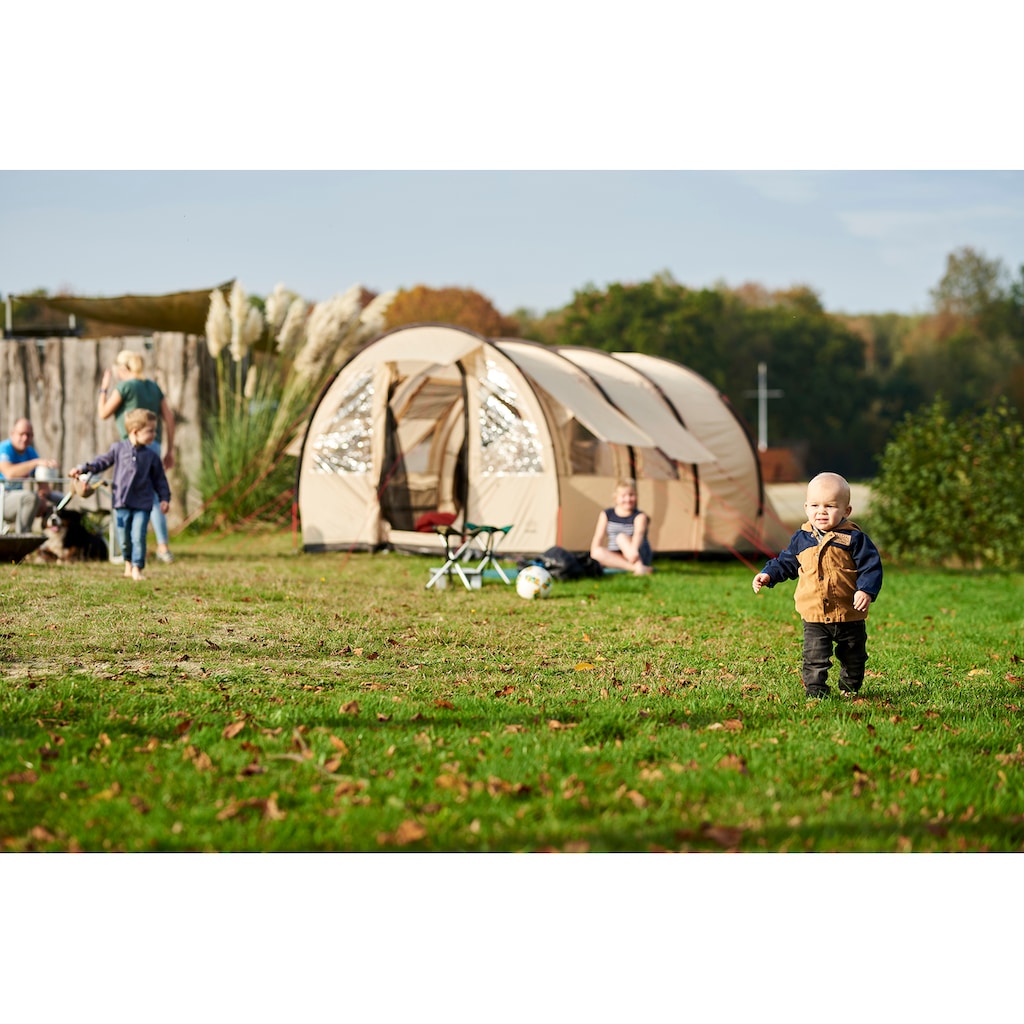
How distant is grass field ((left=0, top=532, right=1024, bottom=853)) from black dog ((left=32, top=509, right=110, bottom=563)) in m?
2.41

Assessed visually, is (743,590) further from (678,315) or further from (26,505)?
(678,315)

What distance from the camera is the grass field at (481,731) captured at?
332 centimetres

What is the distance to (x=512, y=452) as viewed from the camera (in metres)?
12.1

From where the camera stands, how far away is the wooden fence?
15.0m

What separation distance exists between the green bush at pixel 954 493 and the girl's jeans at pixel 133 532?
28.0 feet

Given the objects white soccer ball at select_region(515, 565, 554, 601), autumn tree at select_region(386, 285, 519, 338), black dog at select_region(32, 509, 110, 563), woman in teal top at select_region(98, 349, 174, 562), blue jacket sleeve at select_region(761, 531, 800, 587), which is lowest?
white soccer ball at select_region(515, 565, 554, 601)

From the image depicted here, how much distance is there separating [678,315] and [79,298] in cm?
3521

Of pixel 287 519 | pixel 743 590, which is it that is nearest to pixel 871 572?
pixel 743 590

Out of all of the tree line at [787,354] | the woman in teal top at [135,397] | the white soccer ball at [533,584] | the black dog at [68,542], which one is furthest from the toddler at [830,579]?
the tree line at [787,354]

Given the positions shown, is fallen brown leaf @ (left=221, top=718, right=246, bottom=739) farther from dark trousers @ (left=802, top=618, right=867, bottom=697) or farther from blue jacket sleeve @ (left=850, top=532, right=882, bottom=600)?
blue jacket sleeve @ (left=850, top=532, right=882, bottom=600)

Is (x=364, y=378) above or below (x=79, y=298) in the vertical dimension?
below

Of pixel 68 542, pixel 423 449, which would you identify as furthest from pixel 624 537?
Result: pixel 68 542

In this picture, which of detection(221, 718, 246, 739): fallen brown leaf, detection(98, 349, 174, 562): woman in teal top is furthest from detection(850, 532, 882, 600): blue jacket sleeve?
detection(98, 349, 174, 562): woman in teal top

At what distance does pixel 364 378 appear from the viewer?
12.8m
